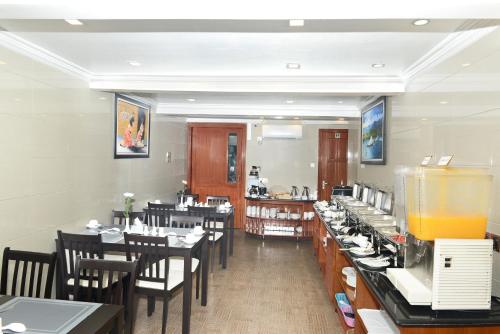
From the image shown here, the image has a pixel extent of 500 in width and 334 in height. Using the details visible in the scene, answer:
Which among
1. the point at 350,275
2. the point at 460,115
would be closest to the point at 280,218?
the point at 350,275

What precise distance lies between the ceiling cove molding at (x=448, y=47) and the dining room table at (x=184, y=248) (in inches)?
100

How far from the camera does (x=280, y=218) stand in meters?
6.70

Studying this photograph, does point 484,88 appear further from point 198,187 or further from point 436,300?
point 198,187

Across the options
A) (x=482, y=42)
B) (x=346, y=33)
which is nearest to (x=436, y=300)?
(x=482, y=42)

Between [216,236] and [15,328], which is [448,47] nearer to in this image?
[15,328]

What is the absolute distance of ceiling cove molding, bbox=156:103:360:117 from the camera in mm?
6078

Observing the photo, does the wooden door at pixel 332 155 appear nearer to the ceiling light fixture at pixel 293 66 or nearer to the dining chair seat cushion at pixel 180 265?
the ceiling light fixture at pixel 293 66

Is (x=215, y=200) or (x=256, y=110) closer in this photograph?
(x=256, y=110)

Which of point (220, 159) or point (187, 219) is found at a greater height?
point (220, 159)

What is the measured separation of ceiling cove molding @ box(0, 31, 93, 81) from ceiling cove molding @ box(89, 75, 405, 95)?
0.93 ft

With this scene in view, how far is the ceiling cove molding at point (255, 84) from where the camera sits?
12.9 ft

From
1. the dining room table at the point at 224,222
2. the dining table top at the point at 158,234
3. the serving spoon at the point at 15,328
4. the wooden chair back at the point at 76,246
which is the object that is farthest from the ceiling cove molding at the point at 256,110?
the serving spoon at the point at 15,328

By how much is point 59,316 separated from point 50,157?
6.63 ft

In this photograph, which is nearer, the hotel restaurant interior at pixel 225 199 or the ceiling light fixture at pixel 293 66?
the hotel restaurant interior at pixel 225 199
